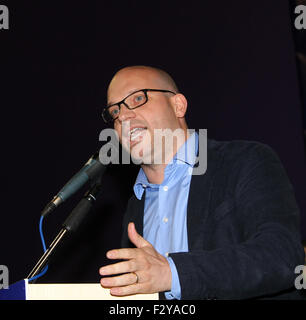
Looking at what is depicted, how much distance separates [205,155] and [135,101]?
0.39m

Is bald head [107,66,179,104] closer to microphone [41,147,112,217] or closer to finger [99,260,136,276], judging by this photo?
microphone [41,147,112,217]

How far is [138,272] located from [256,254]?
0.31m

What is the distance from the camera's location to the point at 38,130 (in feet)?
8.07

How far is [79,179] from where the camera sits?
1174 millimetres

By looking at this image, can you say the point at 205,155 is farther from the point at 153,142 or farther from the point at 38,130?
the point at 38,130

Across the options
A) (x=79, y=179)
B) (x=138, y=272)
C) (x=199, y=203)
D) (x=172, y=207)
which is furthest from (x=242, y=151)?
(x=138, y=272)

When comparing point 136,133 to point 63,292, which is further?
point 136,133

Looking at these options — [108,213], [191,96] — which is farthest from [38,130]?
[191,96]

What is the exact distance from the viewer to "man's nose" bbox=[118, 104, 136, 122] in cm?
159

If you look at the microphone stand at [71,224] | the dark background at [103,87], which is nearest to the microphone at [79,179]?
the microphone stand at [71,224]

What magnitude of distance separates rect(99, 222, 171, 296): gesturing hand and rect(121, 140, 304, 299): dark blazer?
1.7 inches

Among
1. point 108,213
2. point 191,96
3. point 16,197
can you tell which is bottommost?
point 108,213

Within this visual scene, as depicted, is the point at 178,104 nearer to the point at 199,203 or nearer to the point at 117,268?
the point at 199,203
